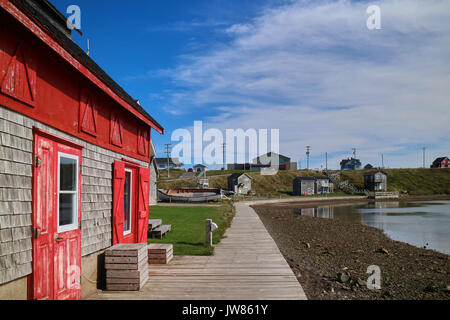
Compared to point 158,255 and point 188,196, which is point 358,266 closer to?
point 158,255

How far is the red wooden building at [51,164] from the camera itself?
416 cm

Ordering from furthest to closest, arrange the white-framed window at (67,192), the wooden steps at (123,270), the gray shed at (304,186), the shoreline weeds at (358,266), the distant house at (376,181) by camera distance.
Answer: the distant house at (376,181) < the gray shed at (304,186) < the shoreline weeds at (358,266) < the wooden steps at (123,270) < the white-framed window at (67,192)

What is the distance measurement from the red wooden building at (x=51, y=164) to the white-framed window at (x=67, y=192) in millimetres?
16

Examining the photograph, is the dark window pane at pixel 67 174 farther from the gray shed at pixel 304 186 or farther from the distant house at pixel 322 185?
the distant house at pixel 322 185

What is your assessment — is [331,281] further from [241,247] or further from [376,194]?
[376,194]

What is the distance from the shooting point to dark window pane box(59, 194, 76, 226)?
18.5 ft

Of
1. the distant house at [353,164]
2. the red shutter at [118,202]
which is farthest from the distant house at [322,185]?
the red shutter at [118,202]

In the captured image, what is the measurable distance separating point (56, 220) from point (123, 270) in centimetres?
203

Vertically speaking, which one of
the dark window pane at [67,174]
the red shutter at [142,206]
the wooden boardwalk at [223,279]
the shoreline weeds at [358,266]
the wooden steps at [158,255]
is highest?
the dark window pane at [67,174]

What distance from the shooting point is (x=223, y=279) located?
7.72m

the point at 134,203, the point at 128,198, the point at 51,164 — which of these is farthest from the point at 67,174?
the point at 128,198

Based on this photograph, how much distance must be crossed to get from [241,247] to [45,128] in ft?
27.7
